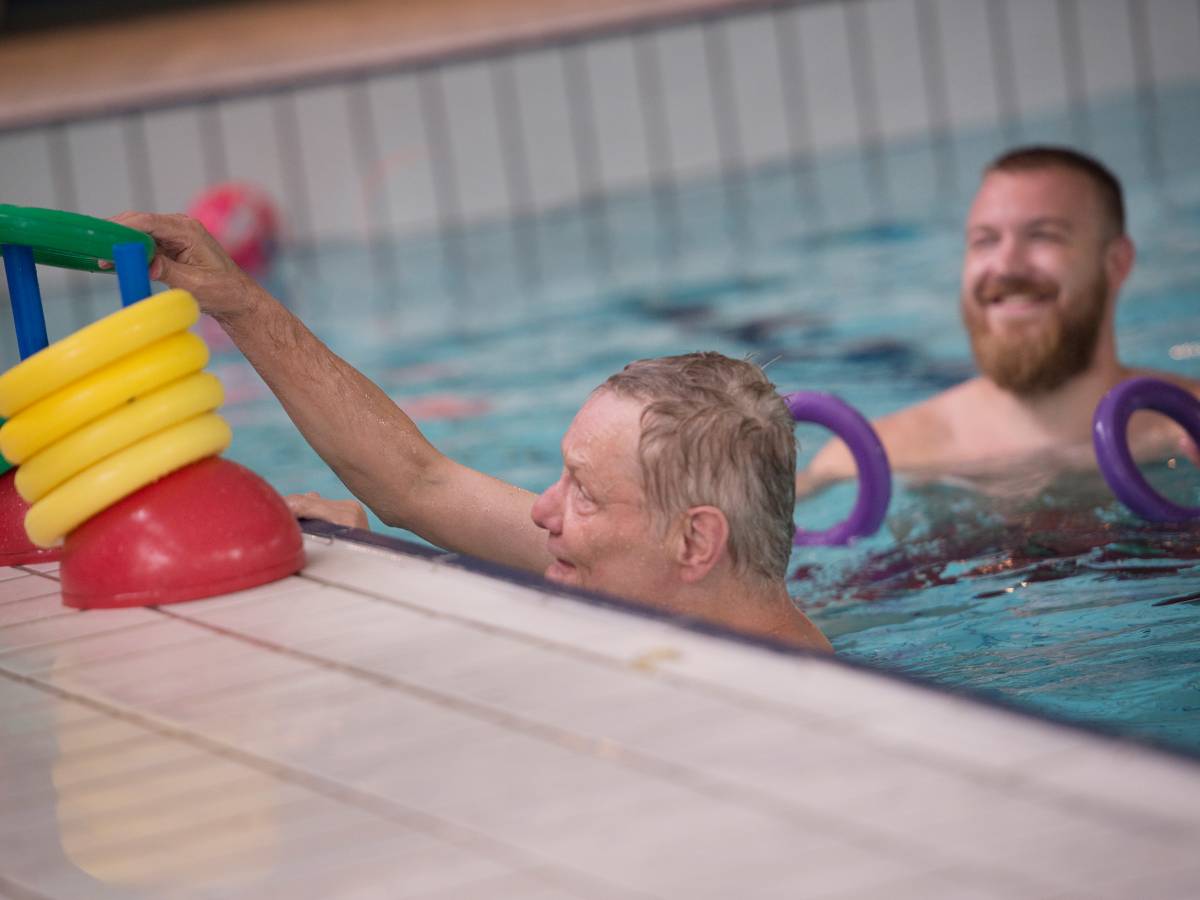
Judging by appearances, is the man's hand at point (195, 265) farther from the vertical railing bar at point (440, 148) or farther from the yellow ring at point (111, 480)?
the vertical railing bar at point (440, 148)

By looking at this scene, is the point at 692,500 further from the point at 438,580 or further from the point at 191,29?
the point at 191,29

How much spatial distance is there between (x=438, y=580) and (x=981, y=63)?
7.93m

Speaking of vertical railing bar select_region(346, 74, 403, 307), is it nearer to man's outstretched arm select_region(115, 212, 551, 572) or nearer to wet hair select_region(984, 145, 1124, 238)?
wet hair select_region(984, 145, 1124, 238)

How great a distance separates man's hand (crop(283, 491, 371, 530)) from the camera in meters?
2.70

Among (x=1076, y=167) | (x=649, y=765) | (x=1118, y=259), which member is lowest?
(x=649, y=765)

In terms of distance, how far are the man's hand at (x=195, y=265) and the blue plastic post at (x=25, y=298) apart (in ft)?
0.60

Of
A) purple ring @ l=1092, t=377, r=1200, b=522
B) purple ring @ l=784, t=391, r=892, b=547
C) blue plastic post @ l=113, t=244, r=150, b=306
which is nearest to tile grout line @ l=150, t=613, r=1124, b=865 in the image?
blue plastic post @ l=113, t=244, r=150, b=306

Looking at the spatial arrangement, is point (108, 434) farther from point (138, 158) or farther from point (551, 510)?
point (138, 158)

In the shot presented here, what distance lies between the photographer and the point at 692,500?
2.37m

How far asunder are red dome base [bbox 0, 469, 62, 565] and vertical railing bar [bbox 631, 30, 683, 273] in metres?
6.77

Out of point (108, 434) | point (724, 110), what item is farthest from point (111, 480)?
point (724, 110)

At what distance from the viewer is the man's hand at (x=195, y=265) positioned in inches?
103

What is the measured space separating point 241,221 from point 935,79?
394 cm

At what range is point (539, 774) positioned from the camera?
1.60m
